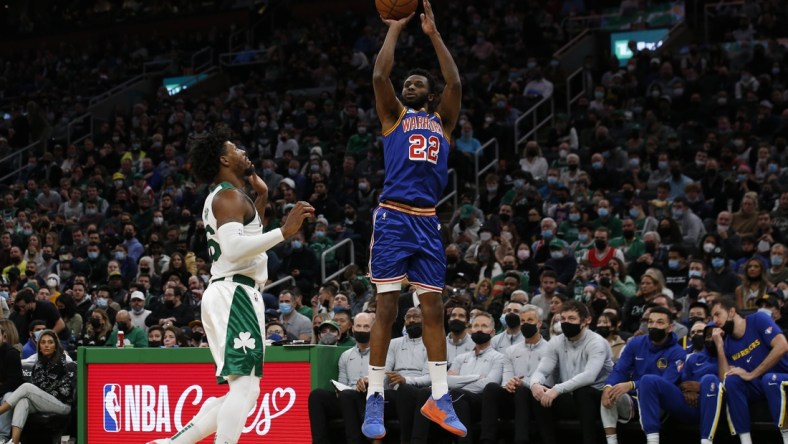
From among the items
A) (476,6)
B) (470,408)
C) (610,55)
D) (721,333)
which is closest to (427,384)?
(470,408)

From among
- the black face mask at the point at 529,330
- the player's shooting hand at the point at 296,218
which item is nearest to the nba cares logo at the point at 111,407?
the black face mask at the point at 529,330

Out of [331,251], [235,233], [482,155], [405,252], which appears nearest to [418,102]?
[405,252]

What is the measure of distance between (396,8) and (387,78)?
51 cm

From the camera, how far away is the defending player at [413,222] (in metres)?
7.67

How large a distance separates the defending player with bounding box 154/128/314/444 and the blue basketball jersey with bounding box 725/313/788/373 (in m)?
4.52

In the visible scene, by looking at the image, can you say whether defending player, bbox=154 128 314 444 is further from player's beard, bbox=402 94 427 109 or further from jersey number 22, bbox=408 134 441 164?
player's beard, bbox=402 94 427 109

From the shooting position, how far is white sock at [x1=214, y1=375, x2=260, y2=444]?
7.10 m

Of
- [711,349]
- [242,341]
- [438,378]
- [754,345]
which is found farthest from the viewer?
[711,349]

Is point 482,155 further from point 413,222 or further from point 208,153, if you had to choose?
point 208,153

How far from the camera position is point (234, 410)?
7.11 meters

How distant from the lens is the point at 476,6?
25.8 meters

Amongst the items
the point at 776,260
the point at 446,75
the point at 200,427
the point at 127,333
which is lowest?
the point at 200,427

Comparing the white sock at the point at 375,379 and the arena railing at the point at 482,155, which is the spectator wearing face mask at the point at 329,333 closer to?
the white sock at the point at 375,379

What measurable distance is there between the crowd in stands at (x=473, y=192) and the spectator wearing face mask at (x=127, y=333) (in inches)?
1.1
